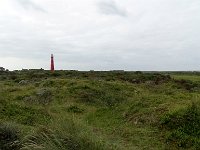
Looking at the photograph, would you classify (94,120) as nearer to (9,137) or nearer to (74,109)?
Result: (74,109)

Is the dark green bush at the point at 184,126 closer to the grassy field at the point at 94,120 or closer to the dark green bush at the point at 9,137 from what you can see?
the grassy field at the point at 94,120

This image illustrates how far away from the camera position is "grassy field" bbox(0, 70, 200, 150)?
770cm

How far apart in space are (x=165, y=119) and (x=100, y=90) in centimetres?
869

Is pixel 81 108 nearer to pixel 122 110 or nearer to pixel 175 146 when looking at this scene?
pixel 122 110

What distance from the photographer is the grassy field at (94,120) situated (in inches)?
303

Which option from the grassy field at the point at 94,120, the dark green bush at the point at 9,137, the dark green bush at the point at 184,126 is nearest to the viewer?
the grassy field at the point at 94,120

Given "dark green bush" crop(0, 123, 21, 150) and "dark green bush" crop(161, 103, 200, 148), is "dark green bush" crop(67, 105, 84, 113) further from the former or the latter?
"dark green bush" crop(0, 123, 21, 150)

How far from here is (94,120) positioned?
580 inches

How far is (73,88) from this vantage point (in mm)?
21047

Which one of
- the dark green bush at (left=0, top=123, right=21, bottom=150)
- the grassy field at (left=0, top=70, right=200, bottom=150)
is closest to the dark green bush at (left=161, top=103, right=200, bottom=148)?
the grassy field at (left=0, top=70, right=200, bottom=150)

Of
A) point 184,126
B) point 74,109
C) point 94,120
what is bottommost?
point 94,120

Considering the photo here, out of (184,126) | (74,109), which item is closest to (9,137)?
(184,126)

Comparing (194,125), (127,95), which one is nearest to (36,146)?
(194,125)

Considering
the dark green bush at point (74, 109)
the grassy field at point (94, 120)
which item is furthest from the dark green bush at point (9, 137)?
the dark green bush at point (74, 109)
